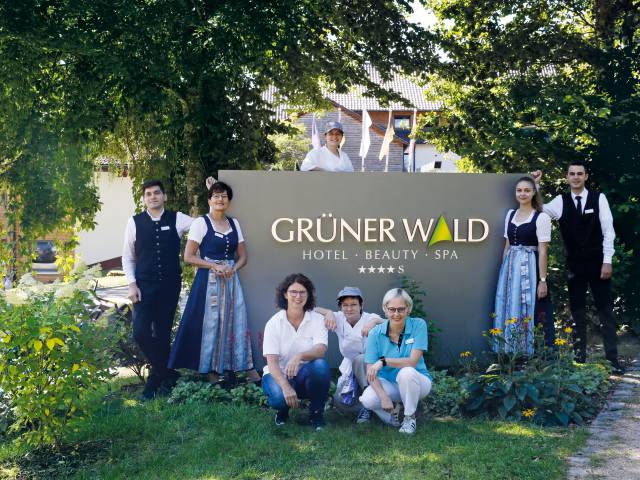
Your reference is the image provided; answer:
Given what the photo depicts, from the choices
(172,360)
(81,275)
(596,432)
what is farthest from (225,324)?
(596,432)

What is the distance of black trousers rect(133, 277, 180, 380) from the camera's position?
247 inches

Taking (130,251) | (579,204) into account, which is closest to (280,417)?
(130,251)

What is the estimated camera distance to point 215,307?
643 centimetres

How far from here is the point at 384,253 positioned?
23.1 feet

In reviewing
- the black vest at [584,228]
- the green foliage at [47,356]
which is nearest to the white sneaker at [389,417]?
the green foliage at [47,356]

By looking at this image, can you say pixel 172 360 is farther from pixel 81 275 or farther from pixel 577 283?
pixel 577 283

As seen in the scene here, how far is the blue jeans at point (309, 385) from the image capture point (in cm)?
519

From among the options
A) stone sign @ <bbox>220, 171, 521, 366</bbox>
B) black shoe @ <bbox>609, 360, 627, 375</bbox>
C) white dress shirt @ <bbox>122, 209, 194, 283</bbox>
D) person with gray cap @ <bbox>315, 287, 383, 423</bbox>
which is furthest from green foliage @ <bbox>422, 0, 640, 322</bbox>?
white dress shirt @ <bbox>122, 209, 194, 283</bbox>

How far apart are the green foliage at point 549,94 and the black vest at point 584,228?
4.28 ft

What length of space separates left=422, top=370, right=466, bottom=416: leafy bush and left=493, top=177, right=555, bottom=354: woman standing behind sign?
2.97ft

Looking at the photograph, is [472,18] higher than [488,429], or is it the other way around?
[472,18]

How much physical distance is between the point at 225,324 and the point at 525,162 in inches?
205

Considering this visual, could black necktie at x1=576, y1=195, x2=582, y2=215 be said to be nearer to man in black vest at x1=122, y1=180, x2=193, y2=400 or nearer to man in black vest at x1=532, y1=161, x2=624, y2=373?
man in black vest at x1=532, y1=161, x2=624, y2=373

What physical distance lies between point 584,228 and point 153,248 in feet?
12.7
